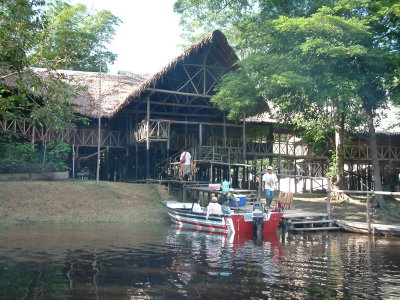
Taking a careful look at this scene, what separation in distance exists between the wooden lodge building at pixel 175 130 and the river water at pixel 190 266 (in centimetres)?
751

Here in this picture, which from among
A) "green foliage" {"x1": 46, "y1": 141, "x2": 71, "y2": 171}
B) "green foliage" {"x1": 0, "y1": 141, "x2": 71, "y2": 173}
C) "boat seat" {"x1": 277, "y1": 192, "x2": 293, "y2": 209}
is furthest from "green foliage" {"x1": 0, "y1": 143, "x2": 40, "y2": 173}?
"boat seat" {"x1": 277, "y1": 192, "x2": 293, "y2": 209}

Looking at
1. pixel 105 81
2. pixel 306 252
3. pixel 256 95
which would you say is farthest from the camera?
pixel 105 81

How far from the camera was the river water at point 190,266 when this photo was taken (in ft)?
21.7

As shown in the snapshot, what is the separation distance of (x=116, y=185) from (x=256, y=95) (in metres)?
7.28

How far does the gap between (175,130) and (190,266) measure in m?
15.6

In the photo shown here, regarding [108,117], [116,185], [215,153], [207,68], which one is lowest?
[116,185]

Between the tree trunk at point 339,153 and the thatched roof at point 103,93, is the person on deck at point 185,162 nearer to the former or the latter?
the thatched roof at point 103,93

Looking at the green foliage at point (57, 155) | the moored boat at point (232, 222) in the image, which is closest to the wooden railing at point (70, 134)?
the green foliage at point (57, 155)

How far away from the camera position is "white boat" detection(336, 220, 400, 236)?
45.1 ft

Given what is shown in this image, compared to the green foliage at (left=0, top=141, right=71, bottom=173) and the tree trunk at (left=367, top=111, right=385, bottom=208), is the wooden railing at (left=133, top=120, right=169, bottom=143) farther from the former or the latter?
the tree trunk at (left=367, top=111, right=385, bottom=208)

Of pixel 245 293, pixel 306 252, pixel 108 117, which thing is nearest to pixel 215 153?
pixel 108 117

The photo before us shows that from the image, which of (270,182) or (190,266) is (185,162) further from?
(190,266)

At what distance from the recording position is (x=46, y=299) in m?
6.08

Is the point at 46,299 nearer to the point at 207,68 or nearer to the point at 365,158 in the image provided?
the point at 207,68
